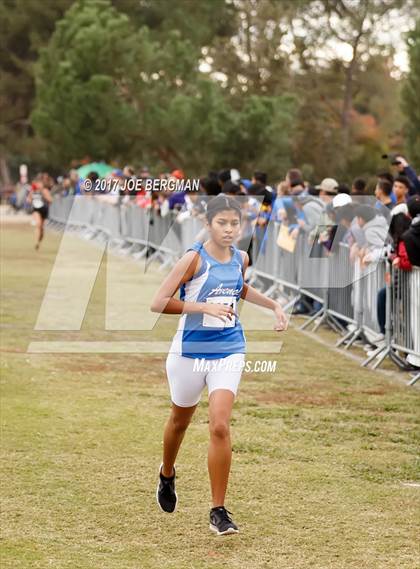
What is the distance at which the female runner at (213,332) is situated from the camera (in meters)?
6.51

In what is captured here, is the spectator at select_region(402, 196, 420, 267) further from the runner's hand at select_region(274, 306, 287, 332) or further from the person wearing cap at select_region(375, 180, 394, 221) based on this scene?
the runner's hand at select_region(274, 306, 287, 332)

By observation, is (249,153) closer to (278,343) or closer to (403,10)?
(403,10)

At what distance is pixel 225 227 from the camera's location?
6.60 m

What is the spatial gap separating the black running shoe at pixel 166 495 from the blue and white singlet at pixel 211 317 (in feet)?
2.63

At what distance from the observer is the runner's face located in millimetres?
6598

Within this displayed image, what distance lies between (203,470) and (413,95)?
39.4 meters

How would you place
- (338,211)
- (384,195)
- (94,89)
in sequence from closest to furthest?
1. (384,195)
2. (338,211)
3. (94,89)

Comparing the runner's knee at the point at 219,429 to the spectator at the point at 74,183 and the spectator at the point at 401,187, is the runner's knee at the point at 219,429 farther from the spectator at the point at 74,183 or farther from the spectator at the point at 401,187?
the spectator at the point at 74,183

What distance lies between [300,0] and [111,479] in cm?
5060

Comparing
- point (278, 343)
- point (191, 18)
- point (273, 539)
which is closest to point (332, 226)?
point (278, 343)

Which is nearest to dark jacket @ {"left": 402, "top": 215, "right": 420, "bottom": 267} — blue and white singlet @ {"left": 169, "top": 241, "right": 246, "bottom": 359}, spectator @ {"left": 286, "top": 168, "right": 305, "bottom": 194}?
blue and white singlet @ {"left": 169, "top": 241, "right": 246, "bottom": 359}

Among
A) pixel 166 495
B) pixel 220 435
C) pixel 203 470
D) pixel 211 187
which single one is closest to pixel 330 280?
pixel 211 187

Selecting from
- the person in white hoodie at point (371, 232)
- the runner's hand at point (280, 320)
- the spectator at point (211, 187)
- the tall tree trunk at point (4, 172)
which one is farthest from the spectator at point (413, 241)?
the tall tree trunk at point (4, 172)

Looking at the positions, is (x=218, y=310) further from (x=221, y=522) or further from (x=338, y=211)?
(x=338, y=211)
